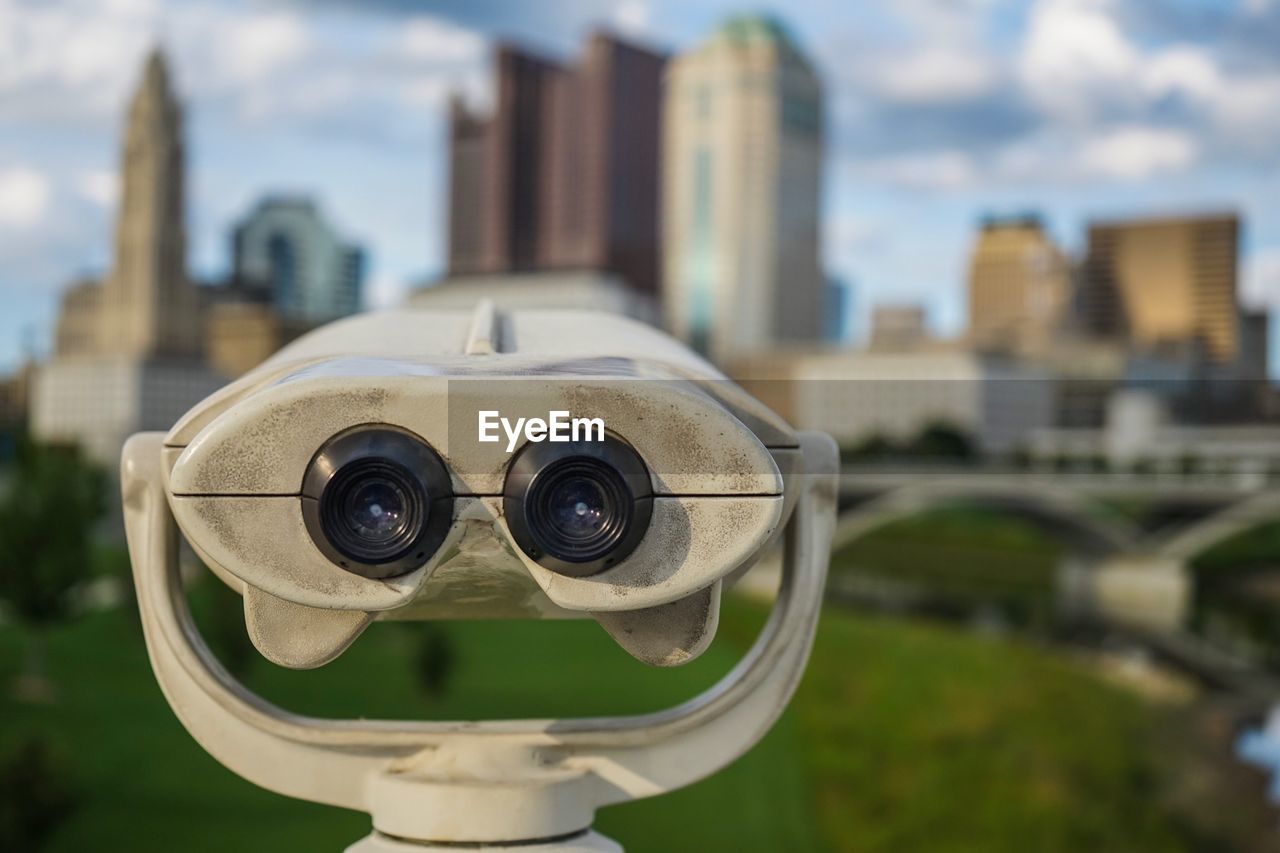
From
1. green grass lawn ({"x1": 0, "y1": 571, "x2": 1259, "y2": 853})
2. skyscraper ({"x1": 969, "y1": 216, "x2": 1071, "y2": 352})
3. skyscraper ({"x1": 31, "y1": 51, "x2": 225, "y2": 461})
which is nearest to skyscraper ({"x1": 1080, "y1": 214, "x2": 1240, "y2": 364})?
skyscraper ({"x1": 969, "y1": 216, "x2": 1071, "y2": 352})

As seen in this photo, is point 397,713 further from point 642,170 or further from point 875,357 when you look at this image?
point 642,170

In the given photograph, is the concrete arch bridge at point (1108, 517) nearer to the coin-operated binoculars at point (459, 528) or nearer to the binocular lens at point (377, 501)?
the coin-operated binoculars at point (459, 528)

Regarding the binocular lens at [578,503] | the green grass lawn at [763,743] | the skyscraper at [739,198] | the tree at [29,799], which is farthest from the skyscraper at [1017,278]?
the binocular lens at [578,503]

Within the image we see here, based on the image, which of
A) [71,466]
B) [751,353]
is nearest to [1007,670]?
[71,466]

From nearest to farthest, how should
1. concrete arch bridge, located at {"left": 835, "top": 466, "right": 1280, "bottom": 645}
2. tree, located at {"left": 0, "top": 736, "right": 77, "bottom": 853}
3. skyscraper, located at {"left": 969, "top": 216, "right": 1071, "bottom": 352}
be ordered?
tree, located at {"left": 0, "top": 736, "right": 77, "bottom": 853}, concrete arch bridge, located at {"left": 835, "top": 466, "right": 1280, "bottom": 645}, skyscraper, located at {"left": 969, "top": 216, "right": 1071, "bottom": 352}

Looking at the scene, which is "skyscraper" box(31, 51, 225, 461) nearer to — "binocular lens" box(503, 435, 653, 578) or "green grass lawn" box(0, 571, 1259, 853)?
"green grass lawn" box(0, 571, 1259, 853)

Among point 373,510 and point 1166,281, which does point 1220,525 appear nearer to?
point 373,510

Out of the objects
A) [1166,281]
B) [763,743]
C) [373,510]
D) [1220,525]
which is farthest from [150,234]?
[373,510]
